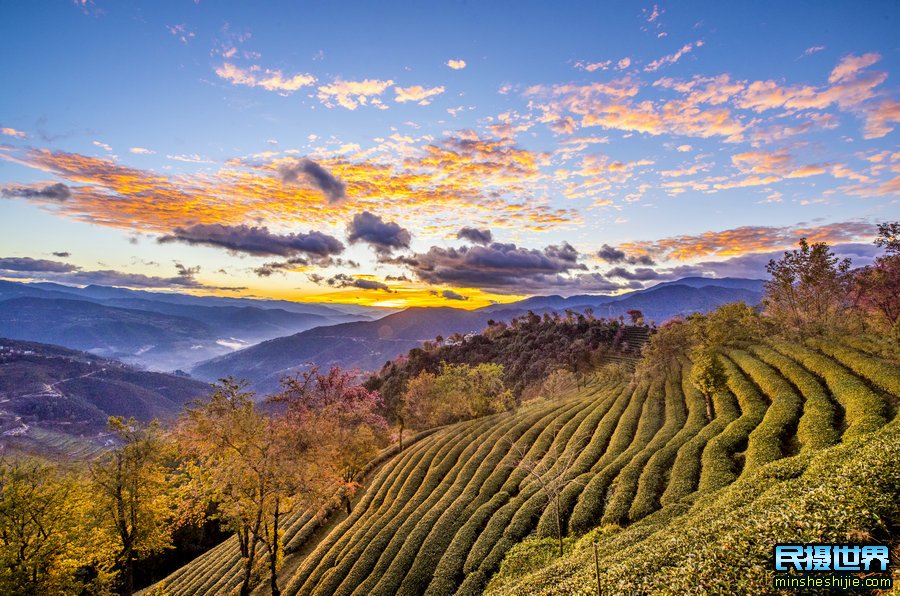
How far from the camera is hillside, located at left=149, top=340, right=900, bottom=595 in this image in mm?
Answer: 13852

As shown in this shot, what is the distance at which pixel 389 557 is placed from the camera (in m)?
34.1

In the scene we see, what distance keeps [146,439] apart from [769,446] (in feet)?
172

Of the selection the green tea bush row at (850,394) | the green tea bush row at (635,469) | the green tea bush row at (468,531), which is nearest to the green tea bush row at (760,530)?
the green tea bush row at (850,394)

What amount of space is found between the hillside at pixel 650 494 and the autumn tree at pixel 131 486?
10.1m

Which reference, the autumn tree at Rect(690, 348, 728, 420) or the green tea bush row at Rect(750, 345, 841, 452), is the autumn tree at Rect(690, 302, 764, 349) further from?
the autumn tree at Rect(690, 348, 728, 420)

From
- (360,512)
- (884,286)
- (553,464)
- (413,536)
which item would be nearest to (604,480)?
(553,464)

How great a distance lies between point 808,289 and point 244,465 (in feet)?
304

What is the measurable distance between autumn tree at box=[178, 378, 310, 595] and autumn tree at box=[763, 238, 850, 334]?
7320cm

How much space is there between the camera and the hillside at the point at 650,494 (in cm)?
1385

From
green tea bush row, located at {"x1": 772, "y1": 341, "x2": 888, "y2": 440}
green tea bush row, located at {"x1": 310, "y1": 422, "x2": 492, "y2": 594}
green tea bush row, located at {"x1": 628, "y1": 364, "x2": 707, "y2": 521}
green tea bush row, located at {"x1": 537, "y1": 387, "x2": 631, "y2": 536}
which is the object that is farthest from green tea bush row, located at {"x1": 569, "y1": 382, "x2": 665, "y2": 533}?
green tea bush row, located at {"x1": 310, "y1": 422, "x2": 492, "y2": 594}

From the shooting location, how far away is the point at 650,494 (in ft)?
97.9

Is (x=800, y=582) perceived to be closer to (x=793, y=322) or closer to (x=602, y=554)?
(x=602, y=554)

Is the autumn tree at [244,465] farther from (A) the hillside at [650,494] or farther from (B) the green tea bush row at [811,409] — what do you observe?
(B) the green tea bush row at [811,409]

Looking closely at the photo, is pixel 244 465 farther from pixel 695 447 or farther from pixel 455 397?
pixel 455 397
